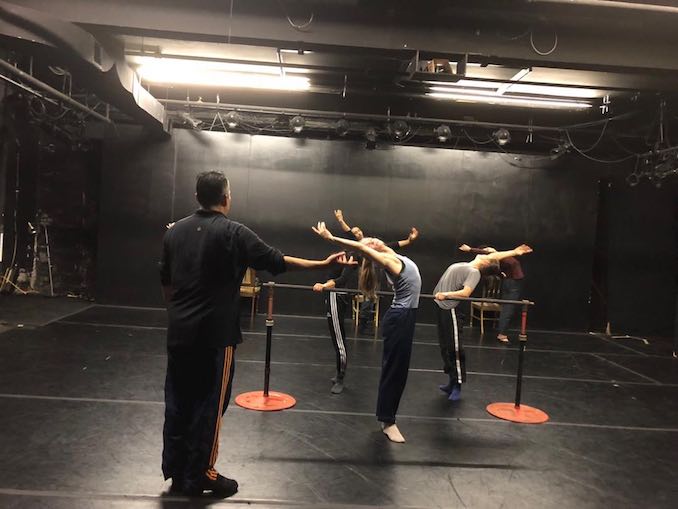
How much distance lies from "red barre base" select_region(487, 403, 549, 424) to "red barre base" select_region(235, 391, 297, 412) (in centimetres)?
172

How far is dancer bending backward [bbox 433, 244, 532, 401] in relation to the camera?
14.7ft

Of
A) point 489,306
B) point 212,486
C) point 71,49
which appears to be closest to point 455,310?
point 212,486

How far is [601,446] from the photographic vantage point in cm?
375

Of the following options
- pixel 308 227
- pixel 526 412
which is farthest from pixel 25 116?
pixel 526 412

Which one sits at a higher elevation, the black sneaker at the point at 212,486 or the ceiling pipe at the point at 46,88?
the ceiling pipe at the point at 46,88

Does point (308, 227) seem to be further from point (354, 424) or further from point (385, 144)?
point (354, 424)

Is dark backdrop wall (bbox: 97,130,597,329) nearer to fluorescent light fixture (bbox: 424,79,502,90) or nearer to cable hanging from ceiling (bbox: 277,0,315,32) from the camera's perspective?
fluorescent light fixture (bbox: 424,79,502,90)

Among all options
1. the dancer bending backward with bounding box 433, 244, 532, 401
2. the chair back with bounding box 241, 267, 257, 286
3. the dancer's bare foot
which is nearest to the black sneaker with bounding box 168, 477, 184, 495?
the dancer's bare foot

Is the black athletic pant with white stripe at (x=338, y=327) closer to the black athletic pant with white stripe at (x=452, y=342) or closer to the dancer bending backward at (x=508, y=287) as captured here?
the black athletic pant with white stripe at (x=452, y=342)

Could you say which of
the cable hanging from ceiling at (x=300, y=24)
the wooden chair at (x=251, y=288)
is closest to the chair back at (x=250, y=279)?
the wooden chair at (x=251, y=288)

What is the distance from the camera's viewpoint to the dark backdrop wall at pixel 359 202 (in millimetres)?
8844

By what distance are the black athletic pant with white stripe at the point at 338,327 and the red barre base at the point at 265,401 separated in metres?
0.57

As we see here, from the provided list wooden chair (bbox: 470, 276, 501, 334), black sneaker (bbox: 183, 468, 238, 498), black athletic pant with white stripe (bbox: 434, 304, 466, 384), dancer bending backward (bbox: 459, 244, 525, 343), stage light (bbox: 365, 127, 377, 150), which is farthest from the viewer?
wooden chair (bbox: 470, 276, 501, 334)

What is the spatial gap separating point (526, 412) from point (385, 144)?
18.5 ft
